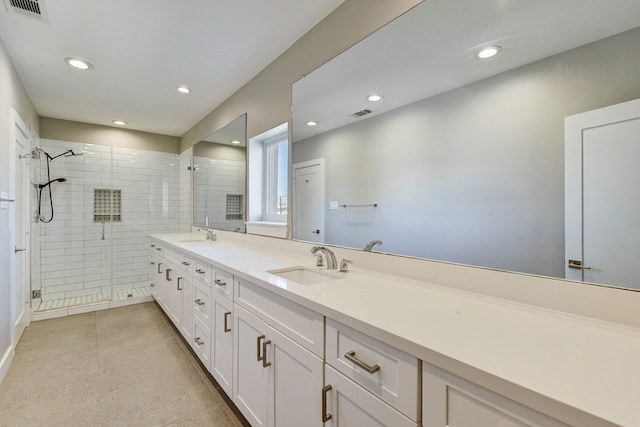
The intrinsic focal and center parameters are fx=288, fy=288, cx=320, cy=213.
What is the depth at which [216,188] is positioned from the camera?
11.6ft

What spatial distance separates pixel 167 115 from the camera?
3.75 metres

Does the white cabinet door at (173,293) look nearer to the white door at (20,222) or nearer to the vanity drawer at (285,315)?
the white door at (20,222)

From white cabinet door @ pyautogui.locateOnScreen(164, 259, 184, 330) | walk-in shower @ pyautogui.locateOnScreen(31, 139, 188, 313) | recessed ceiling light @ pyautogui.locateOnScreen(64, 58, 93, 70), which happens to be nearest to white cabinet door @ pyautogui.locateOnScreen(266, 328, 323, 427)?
white cabinet door @ pyautogui.locateOnScreen(164, 259, 184, 330)

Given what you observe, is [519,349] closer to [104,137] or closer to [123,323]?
[123,323]

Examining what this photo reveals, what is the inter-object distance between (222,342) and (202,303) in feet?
1.35

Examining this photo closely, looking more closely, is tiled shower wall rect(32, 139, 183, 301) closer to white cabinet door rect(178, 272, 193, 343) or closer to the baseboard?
the baseboard

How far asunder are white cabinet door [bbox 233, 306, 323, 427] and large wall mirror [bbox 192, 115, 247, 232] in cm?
150

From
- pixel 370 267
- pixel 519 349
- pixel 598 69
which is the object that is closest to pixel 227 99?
pixel 370 267

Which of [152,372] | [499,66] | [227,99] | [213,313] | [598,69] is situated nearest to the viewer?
[598,69]

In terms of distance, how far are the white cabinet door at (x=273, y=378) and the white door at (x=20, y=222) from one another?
7.63 ft

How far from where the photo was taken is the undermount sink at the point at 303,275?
1654 mm

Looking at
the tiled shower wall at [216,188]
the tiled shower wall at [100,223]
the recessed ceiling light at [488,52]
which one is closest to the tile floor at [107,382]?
the tiled shower wall at [100,223]

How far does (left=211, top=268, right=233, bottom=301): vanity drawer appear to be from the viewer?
171 cm

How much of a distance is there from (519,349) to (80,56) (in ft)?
10.9
